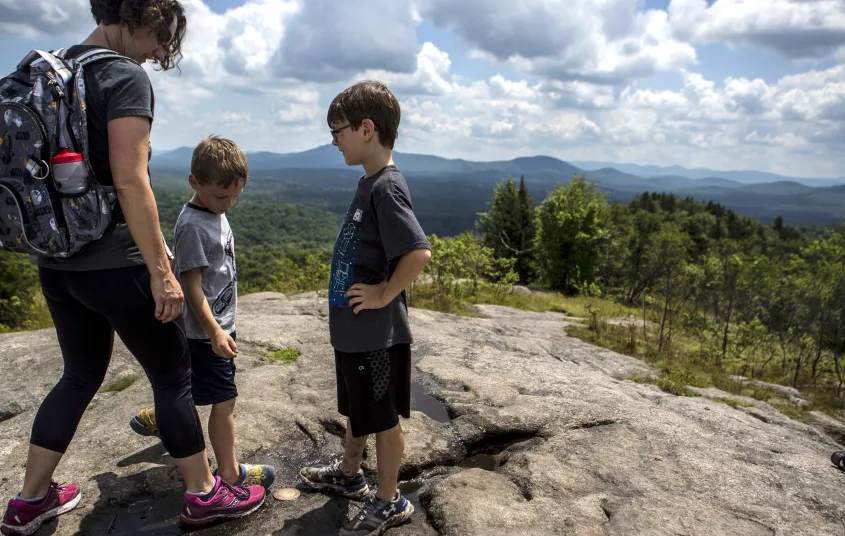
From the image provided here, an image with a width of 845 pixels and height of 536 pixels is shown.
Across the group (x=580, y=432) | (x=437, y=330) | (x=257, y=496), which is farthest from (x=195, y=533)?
(x=437, y=330)

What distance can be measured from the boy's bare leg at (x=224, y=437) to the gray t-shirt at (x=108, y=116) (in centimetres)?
106

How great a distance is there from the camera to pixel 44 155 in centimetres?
209

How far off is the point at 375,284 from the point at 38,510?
211 centimetres

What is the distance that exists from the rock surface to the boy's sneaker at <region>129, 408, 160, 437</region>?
0.12 metres

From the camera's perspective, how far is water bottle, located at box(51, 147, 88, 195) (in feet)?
6.84

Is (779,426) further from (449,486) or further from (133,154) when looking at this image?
(133,154)

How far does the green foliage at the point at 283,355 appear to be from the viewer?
5.36m

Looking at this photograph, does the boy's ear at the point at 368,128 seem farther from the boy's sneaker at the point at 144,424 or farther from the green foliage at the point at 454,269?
the green foliage at the point at 454,269

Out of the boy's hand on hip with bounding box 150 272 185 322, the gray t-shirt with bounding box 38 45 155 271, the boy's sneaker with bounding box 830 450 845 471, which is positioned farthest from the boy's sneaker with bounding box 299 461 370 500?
the boy's sneaker with bounding box 830 450 845 471

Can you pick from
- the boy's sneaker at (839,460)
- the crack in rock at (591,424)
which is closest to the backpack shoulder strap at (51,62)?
the crack in rock at (591,424)

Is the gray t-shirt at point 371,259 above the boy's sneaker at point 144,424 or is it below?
above

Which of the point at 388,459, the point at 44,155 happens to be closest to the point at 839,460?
the point at 388,459

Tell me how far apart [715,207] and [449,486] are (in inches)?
4197

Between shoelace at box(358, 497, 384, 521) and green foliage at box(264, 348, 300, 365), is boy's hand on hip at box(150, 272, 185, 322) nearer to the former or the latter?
shoelace at box(358, 497, 384, 521)
